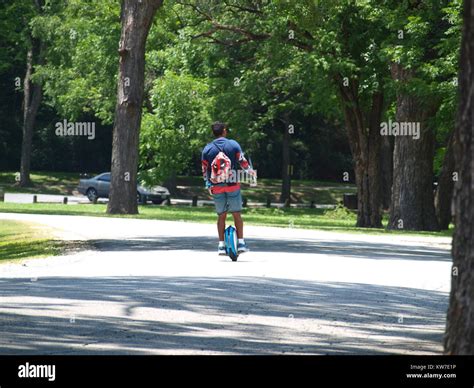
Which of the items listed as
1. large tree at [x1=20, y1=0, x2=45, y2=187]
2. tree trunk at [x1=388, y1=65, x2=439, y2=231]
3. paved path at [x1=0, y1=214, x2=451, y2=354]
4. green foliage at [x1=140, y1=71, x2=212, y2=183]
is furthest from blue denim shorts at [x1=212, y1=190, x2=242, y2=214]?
large tree at [x1=20, y1=0, x2=45, y2=187]

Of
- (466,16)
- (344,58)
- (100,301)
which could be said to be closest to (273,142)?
(344,58)

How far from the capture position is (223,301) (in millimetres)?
14539

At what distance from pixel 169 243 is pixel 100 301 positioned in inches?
504

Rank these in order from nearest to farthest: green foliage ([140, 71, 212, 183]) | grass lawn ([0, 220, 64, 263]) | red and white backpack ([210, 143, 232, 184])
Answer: red and white backpack ([210, 143, 232, 184]), grass lawn ([0, 220, 64, 263]), green foliage ([140, 71, 212, 183])

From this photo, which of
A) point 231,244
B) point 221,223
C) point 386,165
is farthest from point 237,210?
point 386,165

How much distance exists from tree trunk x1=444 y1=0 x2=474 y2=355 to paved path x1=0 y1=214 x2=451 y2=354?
80.4 inches

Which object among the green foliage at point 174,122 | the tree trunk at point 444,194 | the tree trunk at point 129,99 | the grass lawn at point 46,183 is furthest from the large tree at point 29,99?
the tree trunk at point 444,194

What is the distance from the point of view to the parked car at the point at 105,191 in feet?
219

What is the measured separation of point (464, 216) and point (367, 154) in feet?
122

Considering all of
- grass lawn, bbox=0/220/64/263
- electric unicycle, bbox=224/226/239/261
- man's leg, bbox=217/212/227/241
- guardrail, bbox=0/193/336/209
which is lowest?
grass lawn, bbox=0/220/64/263

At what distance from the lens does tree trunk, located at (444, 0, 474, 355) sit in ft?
28.0

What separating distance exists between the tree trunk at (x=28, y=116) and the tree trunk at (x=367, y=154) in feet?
107

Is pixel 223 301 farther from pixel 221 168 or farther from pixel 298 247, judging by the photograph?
pixel 298 247

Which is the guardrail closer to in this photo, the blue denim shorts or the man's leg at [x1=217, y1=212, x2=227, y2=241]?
the man's leg at [x1=217, y1=212, x2=227, y2=241]
